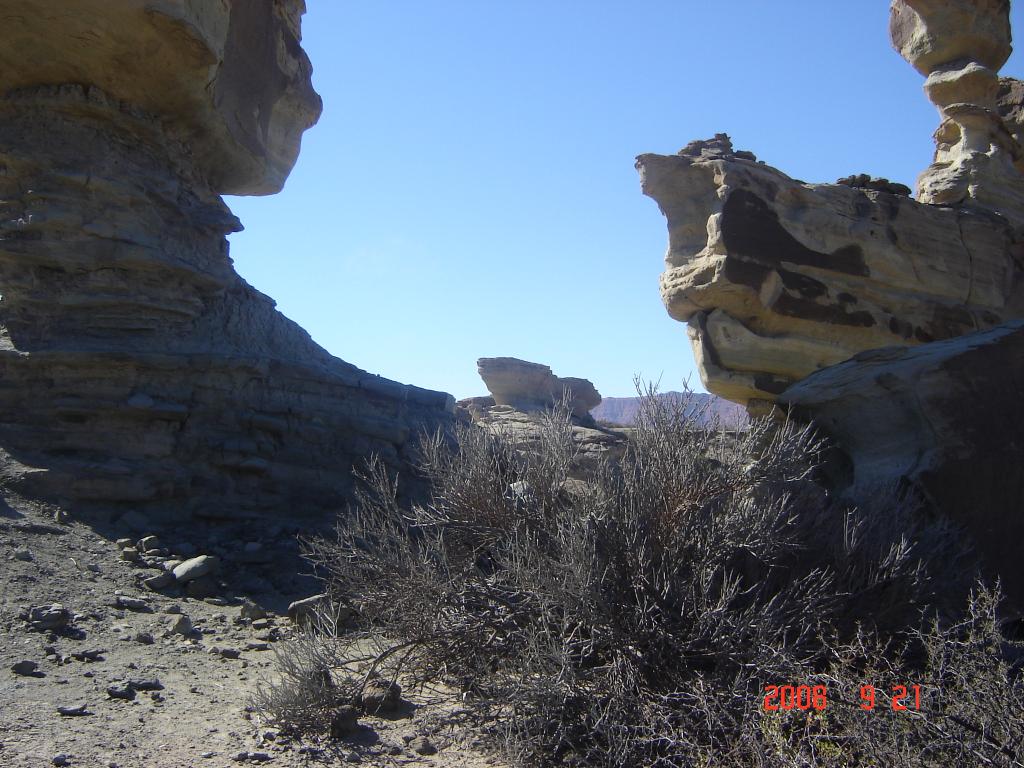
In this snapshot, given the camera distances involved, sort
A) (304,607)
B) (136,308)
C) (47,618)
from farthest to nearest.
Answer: (136,308) → (304,607) → (47,618)

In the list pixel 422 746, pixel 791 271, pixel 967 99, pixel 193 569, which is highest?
pixel 967 99

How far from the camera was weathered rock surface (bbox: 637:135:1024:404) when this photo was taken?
9.97 meters

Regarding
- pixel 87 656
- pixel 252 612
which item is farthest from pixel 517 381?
pixel 87 656

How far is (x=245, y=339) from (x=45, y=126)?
82.1 inches

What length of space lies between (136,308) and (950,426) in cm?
552

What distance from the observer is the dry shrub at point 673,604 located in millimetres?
2873

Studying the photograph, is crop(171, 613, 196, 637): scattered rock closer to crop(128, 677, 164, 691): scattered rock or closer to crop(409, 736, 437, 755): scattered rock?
crop(128, 677, 164, 691): scattered rock

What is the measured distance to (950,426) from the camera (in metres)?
4.95

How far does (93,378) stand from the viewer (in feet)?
20.0

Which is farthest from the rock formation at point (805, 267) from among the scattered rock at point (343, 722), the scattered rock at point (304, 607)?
the scattered rock at point (343, 722)

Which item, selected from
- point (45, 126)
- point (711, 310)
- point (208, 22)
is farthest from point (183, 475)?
point (711, 310)

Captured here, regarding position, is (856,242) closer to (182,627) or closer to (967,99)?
(967,99)
